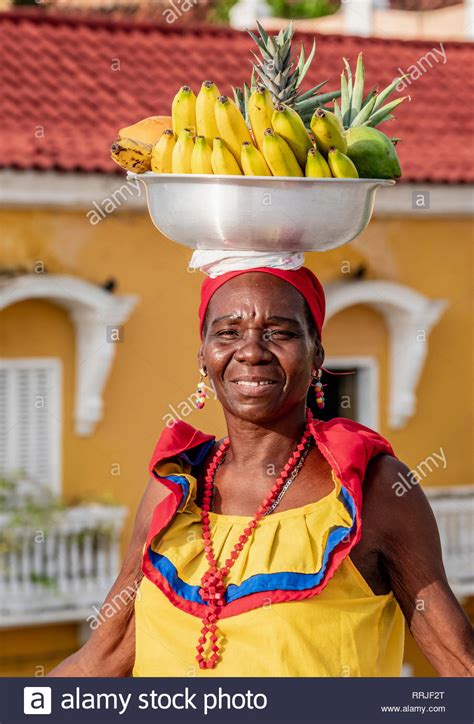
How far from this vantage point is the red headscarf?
3121 mm

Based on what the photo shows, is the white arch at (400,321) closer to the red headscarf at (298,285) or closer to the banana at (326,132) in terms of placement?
the red headscarf at (298,285)

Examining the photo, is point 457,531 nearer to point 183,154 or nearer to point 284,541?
point 284,541

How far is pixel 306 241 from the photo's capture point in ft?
10.1

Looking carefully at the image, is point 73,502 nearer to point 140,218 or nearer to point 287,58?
point 140,218

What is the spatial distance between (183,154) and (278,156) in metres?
0.22

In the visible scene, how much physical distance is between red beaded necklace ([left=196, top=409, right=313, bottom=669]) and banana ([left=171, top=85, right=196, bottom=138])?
2.35ft

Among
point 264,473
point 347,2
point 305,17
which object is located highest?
point 305,17

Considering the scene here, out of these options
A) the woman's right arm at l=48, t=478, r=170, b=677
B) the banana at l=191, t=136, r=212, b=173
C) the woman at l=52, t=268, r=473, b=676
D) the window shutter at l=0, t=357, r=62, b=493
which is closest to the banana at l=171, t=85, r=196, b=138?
the banana at l=191, t=136, r=212, b=173

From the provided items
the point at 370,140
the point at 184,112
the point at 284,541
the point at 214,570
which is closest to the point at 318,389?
the point at 284,541

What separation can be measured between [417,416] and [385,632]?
1013 centimetres

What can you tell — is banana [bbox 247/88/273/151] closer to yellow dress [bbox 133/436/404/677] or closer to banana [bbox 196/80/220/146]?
banana [bbox 196/80/220/146]

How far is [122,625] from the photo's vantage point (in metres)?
3.43
